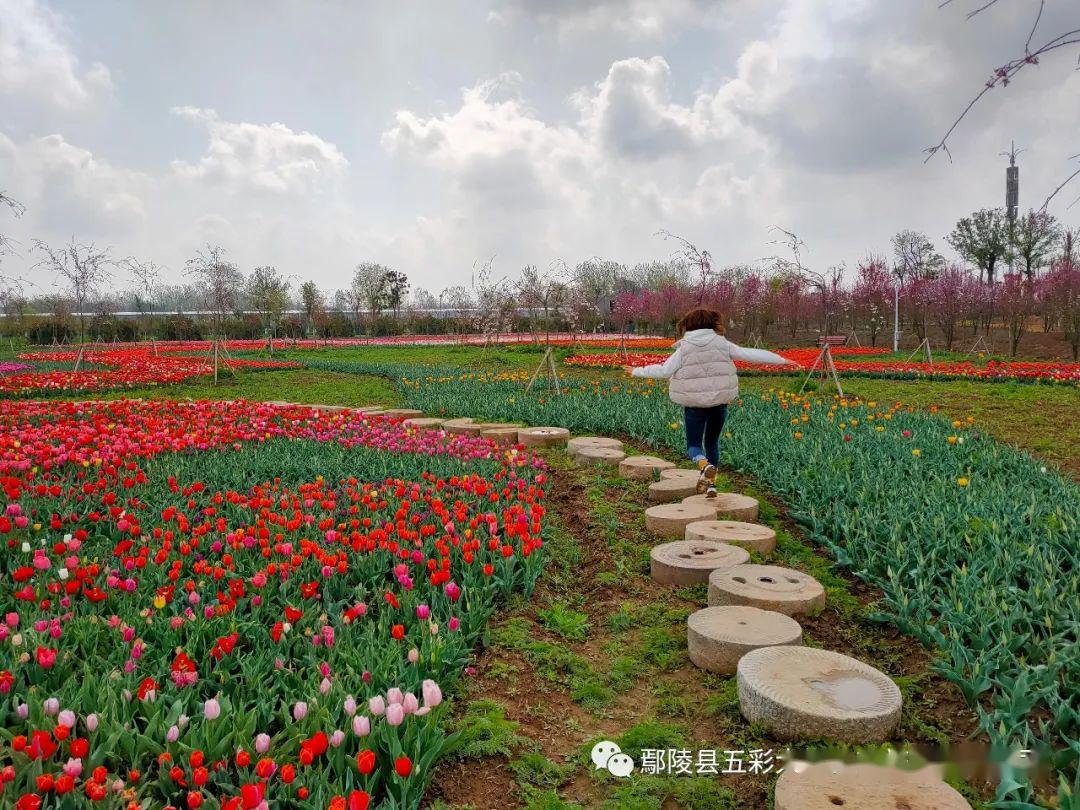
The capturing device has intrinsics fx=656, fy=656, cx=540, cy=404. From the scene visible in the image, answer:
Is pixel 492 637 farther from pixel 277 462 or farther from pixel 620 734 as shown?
pixel 277 462

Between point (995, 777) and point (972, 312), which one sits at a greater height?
point (972, 312)

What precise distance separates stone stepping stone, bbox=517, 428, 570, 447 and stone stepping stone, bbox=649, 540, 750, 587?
11.3ft

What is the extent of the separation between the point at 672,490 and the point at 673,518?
0.72m

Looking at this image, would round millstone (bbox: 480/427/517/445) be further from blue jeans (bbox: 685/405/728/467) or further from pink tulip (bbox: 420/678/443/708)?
pink tulip (bbox: 420/678/443/708)

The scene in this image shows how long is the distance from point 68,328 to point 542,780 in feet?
143

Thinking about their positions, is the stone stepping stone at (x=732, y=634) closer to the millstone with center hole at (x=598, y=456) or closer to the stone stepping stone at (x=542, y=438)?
the millstone with center hole at (x=598, y=456)

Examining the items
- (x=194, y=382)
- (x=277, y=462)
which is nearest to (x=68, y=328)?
(x=194, y=382)

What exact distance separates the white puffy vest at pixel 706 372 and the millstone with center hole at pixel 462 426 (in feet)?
11.1

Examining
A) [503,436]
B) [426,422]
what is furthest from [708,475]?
[426,422]

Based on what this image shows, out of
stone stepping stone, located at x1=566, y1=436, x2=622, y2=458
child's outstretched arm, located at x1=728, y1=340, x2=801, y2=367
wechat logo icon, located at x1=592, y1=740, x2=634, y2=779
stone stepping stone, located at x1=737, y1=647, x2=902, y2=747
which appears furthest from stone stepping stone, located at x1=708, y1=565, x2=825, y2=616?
stone stepping stone, located at x1=566, y1=436, x2=622, y2=458

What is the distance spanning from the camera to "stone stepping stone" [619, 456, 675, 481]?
20.6ft

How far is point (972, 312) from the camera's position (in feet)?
89.4

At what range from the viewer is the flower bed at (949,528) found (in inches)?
105

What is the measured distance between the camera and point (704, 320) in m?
5.70
